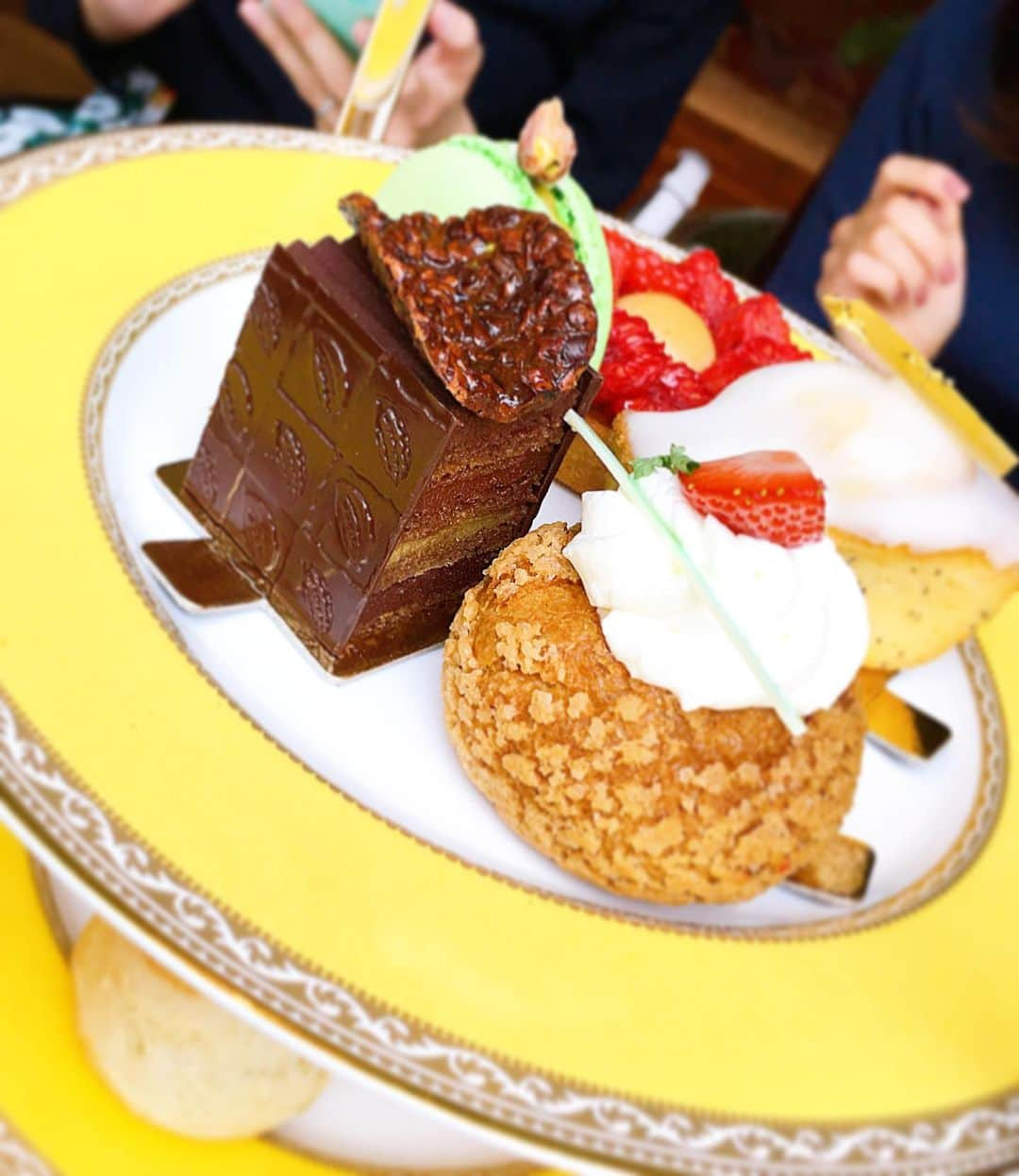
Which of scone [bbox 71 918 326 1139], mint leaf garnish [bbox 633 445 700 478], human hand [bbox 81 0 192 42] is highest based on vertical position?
mint leaf garnish [bbox 633 445 700 478]

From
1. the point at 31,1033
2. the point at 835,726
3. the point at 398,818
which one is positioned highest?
the point at 835,726

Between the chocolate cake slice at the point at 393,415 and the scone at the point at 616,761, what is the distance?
109mm

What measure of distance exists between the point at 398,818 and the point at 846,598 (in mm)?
514

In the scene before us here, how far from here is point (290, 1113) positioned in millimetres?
1084

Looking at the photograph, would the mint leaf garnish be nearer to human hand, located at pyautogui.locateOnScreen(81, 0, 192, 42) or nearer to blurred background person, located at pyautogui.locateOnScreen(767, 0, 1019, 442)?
blurred background person, located at pyautogui.locateOnScreen(767, 0, 1019, 442)

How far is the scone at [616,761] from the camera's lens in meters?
1.13

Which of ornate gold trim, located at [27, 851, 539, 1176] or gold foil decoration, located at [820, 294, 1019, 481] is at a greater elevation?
gold foil decoration, located at [820, 294, 1019, 481]

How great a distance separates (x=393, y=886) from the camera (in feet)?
3.43

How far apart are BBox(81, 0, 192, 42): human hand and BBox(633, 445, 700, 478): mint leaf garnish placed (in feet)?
5.03

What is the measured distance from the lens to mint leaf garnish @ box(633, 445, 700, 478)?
1.17 m

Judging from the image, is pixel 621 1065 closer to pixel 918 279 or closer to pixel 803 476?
pixel 803 476

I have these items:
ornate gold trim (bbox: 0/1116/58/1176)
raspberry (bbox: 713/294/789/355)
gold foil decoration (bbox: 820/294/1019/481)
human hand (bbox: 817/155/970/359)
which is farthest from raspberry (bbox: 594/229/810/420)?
ornate gold trim (bbox: 0/1116/58/1176)

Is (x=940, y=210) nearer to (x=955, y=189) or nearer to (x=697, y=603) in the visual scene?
(x=955, y=189)

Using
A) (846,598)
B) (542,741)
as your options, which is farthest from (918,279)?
(542,741)
